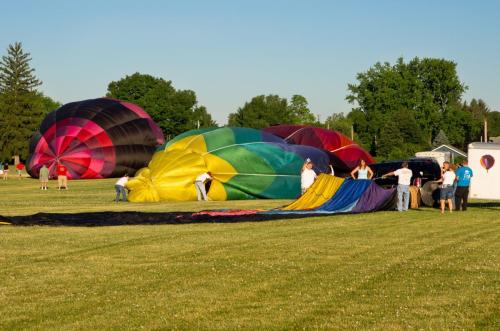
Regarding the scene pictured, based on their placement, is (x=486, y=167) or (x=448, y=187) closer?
(x=448, y=187)

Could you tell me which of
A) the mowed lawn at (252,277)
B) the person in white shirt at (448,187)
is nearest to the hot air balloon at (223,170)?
the person in white shirt at (448,187)

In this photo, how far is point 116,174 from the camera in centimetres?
5409

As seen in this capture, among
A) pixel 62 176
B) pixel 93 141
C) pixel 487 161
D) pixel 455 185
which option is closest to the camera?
pixel 455 185

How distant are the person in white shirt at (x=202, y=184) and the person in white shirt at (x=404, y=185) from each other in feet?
27.9

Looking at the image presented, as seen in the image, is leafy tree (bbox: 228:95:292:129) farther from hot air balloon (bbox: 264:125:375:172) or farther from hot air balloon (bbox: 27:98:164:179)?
hot air balloon (bbox: 264:125:375:172)

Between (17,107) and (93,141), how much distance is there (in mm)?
49459

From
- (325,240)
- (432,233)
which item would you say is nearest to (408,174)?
(432,233)

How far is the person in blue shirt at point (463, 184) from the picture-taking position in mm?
25469

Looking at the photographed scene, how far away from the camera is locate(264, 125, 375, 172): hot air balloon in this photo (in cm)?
4716

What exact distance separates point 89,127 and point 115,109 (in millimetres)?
3295

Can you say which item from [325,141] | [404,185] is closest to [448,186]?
[404,185]

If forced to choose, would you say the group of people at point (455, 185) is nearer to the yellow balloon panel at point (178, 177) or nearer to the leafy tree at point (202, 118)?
the yellow balloon panel at point (178, 177)

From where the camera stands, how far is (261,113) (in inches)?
4833

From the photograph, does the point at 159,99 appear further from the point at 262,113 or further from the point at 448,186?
the point at 448,186
